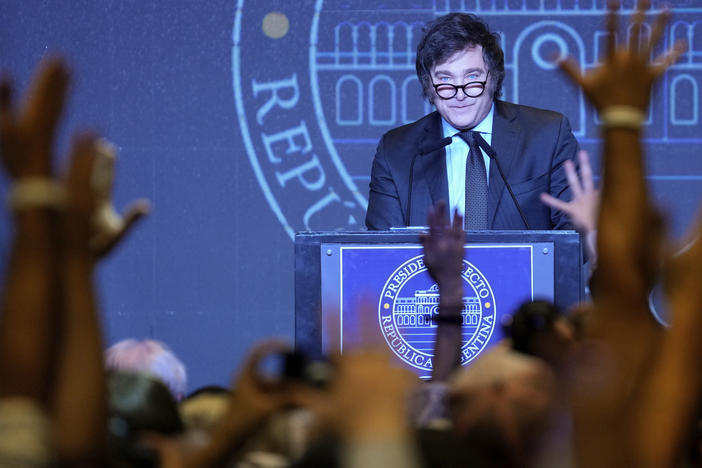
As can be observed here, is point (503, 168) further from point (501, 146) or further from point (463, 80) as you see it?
point (463, 80)

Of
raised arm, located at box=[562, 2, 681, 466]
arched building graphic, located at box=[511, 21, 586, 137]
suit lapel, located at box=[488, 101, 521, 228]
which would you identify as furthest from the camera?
arched building graphic, located at box=[511, 21, 586, 137]

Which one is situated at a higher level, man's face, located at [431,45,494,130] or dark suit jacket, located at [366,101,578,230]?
man's face, located at [431,45,494,130]

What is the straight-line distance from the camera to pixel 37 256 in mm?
985

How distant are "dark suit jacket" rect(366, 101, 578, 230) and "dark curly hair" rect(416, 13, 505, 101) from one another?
15 cm

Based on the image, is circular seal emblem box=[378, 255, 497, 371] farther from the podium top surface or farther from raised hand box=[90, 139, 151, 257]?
raised hand box=[90, 139, 151, 257]

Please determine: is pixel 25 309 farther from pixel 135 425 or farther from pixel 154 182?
pixel 154 182

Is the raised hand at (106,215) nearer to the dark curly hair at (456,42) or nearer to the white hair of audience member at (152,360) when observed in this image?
the white hair of audience member at (152,360)

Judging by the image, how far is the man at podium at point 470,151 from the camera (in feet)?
10.9

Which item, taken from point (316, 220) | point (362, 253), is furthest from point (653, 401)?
point (316, 220)

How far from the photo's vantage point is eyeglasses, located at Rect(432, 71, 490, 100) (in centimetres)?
354

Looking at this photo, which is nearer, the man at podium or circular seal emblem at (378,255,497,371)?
circular seal emblem at (378,255,497,371)

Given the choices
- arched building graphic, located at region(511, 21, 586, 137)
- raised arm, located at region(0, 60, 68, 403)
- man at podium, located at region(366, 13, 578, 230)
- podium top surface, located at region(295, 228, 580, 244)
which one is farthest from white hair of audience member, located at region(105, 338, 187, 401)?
arched building graphic, located at region(511, 21, 586, 137)

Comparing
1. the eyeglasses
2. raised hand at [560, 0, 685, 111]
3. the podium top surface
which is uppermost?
the eyeglasses

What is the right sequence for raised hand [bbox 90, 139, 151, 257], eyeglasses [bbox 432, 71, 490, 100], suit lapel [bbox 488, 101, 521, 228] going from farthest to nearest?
eyeglasses [bbox 432, 71, 490, 100] < suit lapel [bbox 488, 101, 521, 228] < raised hand [bbox 90, 139, 151, 257]
